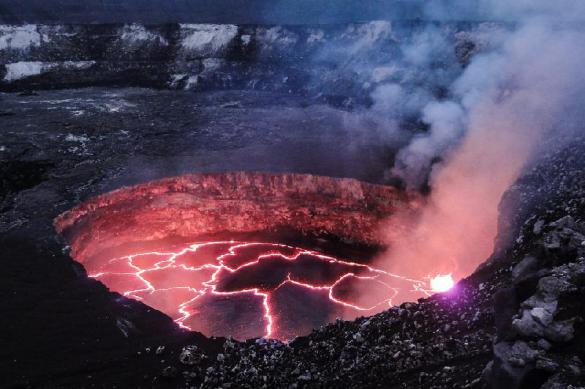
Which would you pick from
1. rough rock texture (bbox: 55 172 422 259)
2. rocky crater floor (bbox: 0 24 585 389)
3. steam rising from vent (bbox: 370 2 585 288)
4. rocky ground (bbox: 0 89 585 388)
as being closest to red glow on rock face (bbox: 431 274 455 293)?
steam rising from vent (bbox: 370 2 585 288)

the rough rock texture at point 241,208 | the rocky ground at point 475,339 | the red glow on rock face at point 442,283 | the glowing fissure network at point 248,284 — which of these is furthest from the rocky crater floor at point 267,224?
the red glow on rock face at point 442,283

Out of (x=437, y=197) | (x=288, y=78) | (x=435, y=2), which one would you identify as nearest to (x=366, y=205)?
(x=437, y=197)

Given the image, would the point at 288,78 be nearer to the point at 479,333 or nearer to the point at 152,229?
the point at 152,229

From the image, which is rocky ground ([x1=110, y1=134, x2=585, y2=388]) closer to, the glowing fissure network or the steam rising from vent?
the steam rising from vent

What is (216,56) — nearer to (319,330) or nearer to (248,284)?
(248,284)

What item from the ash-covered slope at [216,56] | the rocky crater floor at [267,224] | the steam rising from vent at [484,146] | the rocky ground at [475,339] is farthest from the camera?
the ash-covered slope at [216,56]

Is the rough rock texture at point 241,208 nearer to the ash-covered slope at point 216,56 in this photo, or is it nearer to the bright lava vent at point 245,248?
the bright lava vent at point 245,248

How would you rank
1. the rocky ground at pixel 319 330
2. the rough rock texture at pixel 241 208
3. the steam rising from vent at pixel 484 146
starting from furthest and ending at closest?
the rough rock texture at pixel 241 208
the steam rising from vent at pixel 484 146
the rocky ground at pixel 319 330
